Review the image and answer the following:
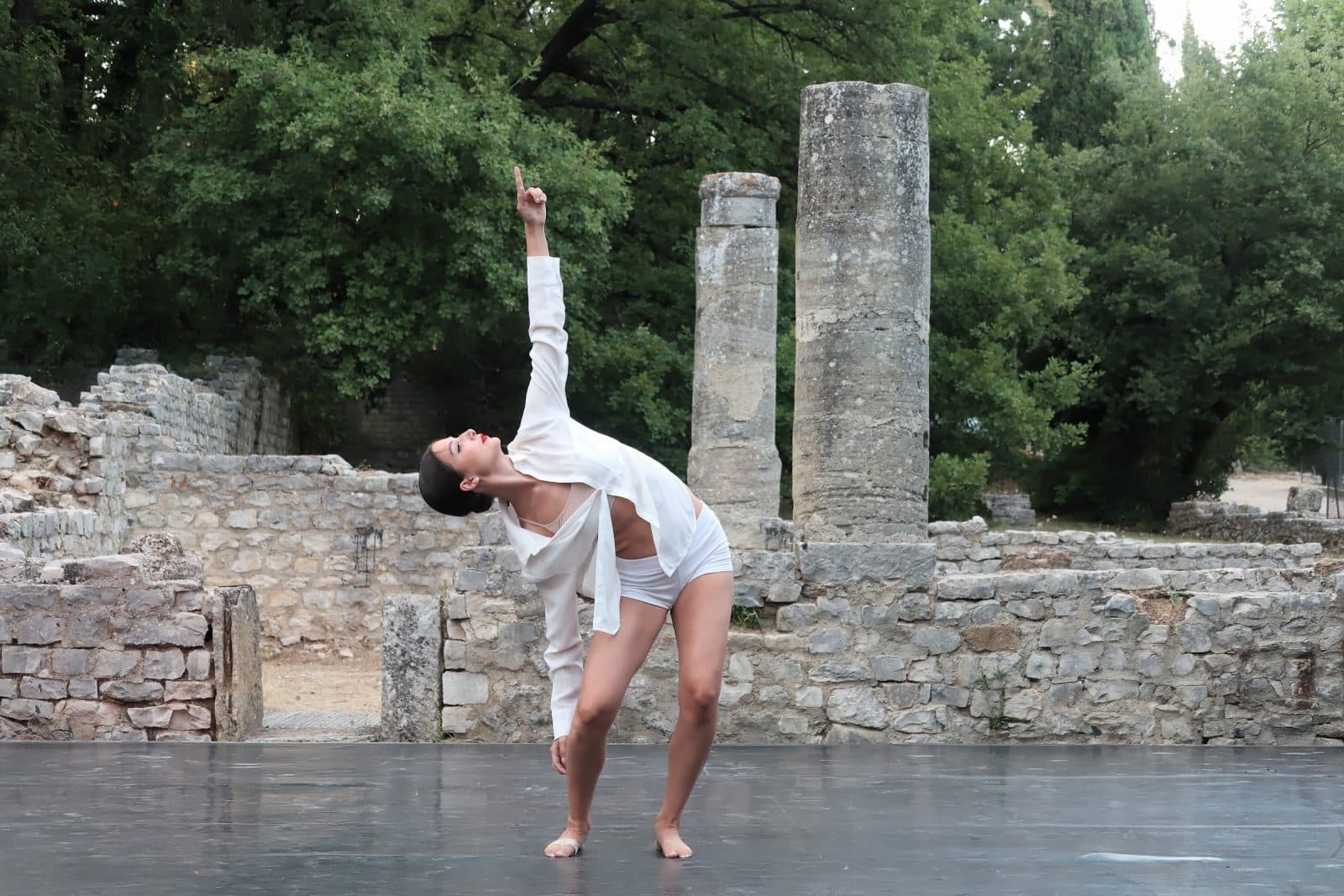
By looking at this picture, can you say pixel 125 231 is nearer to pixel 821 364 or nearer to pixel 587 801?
pixel 821 364

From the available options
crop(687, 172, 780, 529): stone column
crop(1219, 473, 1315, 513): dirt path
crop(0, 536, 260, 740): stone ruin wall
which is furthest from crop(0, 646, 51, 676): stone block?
crop(1219, 473, 1315, 513): dirt path

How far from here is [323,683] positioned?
13.3 metres

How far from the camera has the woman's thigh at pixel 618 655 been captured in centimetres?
453

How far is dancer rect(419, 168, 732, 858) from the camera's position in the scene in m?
4.56

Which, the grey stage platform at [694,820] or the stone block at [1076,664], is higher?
the stone block at [1076,664]

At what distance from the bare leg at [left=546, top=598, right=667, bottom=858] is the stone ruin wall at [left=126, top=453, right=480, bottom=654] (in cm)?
1061

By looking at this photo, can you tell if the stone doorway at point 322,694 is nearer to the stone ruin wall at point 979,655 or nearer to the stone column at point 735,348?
the stone ruin wall at point 979,655

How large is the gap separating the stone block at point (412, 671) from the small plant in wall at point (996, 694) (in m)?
2.55

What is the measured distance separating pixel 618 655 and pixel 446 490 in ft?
2.33

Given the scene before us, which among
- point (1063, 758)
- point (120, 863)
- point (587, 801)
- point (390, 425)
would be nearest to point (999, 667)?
point (1063, 758)

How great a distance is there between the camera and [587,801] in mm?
4695

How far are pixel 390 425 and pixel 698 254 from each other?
44.6 feet

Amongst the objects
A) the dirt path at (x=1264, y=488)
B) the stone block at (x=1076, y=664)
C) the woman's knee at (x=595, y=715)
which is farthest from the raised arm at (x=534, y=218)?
the dirt path at (x=1264, y=488)

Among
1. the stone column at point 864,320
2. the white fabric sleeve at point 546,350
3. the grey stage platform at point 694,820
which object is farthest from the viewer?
the stone column at point 864,320
